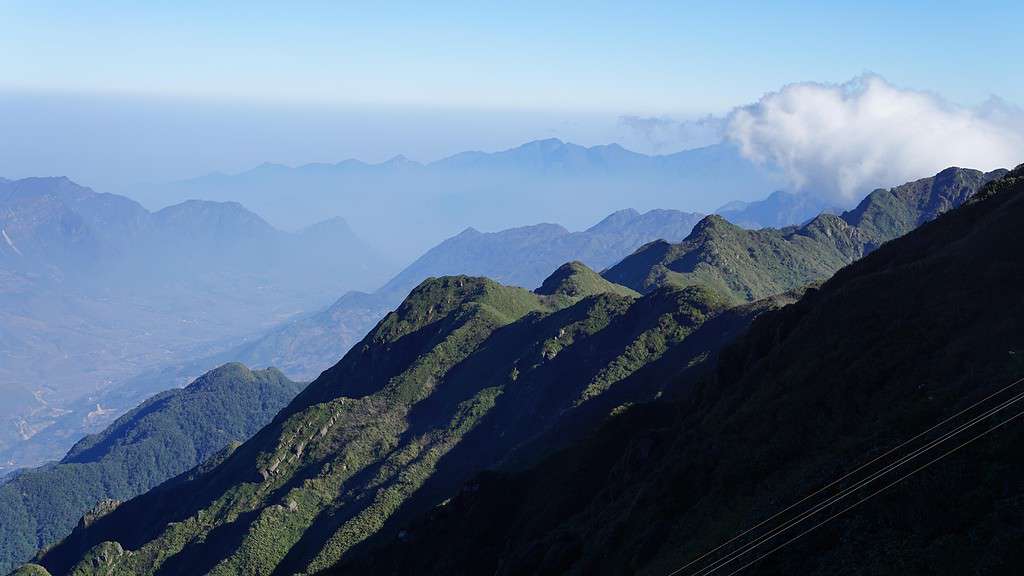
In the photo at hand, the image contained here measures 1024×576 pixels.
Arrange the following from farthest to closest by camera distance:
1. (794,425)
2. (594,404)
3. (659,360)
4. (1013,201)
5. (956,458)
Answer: (659,360) → (594,404) → (1013,201) → (794,425) → (956,458)

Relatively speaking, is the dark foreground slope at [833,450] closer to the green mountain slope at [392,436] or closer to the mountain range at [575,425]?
the mountain range at [575,425]

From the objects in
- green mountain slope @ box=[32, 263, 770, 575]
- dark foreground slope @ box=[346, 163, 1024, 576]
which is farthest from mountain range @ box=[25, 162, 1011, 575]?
green mountain slope @ box=[32, 263, 770, 575]

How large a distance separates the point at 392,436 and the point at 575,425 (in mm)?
51791

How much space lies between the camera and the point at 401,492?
129 m

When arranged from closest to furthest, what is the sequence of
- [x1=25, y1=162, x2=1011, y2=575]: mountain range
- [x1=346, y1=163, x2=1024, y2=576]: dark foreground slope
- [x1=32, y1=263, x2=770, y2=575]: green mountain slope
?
[x1=346, y1=163, x2=1024, y2=576]: dark foreground slope < [x1=25, y1=162, x2=1011, y2=575]: mountain range < [x1=32, y1=263, x2=770, y2=575]: green mountain slope

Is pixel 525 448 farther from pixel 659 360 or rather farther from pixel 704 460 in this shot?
pixel 704 460

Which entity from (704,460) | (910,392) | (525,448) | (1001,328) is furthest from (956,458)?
(525,448)

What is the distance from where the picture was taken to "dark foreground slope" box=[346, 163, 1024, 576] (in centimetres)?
3631

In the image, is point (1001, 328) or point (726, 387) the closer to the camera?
point (1001, 328)

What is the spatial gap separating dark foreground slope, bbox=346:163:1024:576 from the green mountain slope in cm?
3577

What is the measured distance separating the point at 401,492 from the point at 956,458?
102m

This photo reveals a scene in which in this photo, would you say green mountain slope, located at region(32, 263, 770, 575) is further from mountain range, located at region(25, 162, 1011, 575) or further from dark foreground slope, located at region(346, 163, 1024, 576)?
dark foreground slope, located at region(346, 163, 1024, 576)

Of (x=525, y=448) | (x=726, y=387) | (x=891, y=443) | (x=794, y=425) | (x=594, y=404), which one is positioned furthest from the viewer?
(x=594, y=404)

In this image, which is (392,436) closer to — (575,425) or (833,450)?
(575,425)
